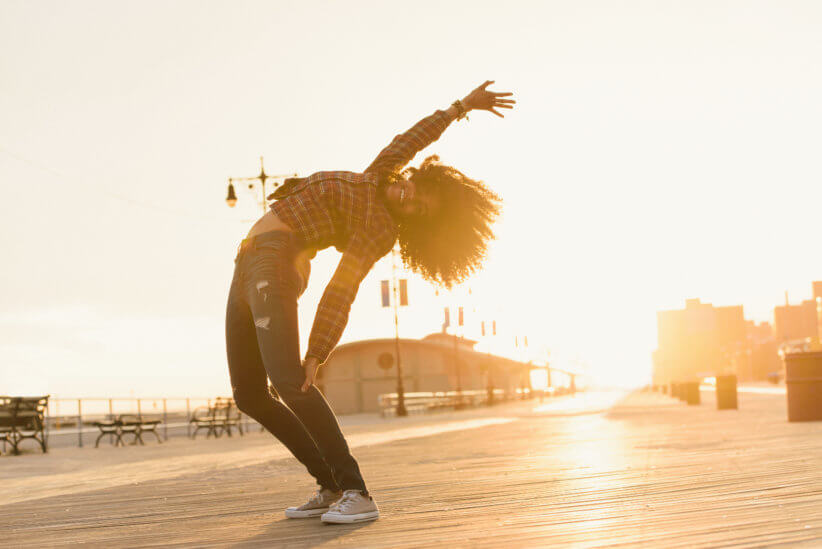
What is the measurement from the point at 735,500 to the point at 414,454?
554 centimetres

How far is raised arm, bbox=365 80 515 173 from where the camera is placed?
4.23 m

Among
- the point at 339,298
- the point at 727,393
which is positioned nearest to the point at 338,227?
the point at 339,298

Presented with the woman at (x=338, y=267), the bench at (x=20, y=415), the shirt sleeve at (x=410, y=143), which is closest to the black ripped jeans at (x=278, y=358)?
the woman at (x=338, y=267)

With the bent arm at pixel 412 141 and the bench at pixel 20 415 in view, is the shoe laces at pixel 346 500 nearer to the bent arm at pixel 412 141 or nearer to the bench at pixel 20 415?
the bent arm at pixel 412 141

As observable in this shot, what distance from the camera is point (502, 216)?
4652 millimetres

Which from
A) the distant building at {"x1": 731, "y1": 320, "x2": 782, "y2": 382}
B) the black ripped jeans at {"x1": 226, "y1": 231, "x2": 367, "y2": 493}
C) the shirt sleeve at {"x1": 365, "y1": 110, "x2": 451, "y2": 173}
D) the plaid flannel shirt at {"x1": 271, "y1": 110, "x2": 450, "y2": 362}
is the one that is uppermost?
the shirt sleeve at {"x1": 365, "y1": 110, "x2": 451, "y2": 173}

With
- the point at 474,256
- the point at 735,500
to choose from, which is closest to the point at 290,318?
the point at 474,256

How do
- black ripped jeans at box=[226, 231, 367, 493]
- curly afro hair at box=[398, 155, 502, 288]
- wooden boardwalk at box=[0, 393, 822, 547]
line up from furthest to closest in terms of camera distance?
curly afro hair at box=[398, 155, 502, 288], black ripped jeans at box=[226, 231, 367, 493], wooden boardwalk at box=[0, 393, 822, 547]

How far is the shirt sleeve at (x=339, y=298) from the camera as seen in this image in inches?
152

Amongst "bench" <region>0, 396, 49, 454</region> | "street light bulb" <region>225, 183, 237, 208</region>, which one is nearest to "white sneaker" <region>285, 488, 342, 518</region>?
"bench" <region>0, 396, 49, 454</region>

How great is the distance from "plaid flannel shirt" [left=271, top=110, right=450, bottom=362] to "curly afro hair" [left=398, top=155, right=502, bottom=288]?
387 millimetres

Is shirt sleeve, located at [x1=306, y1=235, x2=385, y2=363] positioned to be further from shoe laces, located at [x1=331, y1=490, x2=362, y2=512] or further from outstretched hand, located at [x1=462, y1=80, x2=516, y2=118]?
outstretched hand, located at [x1=462, y1=80, x2=516, y2=118]

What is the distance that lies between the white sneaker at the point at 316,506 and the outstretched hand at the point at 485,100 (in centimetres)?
211

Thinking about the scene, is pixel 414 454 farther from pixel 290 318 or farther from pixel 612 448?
pixel 290 318
